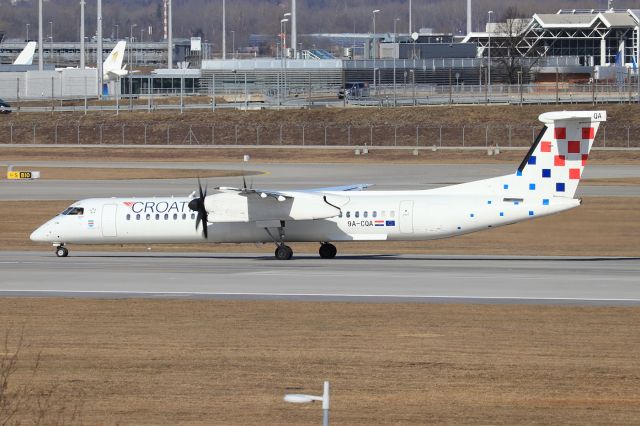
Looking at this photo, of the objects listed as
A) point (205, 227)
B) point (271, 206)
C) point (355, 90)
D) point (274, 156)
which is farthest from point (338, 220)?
point (355, 90)

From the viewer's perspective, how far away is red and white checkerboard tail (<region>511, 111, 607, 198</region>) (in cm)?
3744

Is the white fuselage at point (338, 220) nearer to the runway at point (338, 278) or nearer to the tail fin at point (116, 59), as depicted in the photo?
the runway at point (338, 278)

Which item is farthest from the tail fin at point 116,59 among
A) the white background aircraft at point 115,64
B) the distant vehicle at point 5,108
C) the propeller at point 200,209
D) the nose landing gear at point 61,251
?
the propeller at point 200,209

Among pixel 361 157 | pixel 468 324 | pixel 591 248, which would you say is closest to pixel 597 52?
pixel 361 157

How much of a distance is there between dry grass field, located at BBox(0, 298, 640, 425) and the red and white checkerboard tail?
9.22 metres

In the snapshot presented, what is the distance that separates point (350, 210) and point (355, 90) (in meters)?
86.4

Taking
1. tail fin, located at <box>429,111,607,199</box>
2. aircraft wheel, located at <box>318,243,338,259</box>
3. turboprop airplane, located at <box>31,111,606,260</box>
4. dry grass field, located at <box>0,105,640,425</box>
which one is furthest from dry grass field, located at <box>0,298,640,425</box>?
aircraft wheel, located at <box>318,243,338,259</box>

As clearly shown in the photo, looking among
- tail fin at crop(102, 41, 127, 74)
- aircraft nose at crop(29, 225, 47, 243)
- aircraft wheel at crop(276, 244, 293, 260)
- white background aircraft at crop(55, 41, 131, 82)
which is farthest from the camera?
tail fin at crop(102, 41, 127, 74)

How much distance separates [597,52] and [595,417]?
136558 mm

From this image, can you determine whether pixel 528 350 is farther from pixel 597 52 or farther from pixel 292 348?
pixel 597 52

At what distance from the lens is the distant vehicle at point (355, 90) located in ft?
403

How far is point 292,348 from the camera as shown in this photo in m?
24.9

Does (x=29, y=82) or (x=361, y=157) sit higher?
(x=29, y=82)

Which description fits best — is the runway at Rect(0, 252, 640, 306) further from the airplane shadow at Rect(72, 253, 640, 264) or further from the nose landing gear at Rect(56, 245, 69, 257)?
the nose landing gear at Rect(56, 245, 69, 257)
